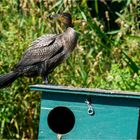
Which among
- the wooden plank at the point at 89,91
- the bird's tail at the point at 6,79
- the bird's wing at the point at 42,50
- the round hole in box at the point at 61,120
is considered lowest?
the round hole in box at the point at 61,120

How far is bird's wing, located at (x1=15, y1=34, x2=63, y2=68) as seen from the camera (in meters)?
7.52

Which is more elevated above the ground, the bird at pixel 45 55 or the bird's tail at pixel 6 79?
the bird at pixel 45 55

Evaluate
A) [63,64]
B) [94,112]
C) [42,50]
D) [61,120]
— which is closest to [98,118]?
[94,112]

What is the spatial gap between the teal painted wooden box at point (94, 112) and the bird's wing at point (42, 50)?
80 cm

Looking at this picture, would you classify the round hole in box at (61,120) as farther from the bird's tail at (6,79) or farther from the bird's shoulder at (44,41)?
the bird's shoulder at (44,41)

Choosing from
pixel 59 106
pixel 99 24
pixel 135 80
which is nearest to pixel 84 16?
pixel 99 24

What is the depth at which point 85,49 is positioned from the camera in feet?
29.4

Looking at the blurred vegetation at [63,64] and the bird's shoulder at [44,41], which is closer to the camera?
the bird's shoulder at [44,41]

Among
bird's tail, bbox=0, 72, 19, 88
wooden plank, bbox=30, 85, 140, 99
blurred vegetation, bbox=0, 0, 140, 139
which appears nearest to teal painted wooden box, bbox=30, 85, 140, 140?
wooden plank, bbox=30, 85, 140, 99

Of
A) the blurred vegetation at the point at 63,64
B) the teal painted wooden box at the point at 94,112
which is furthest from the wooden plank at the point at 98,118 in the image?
the blurred vegetation at the point at 63,64

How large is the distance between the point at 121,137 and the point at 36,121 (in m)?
2.38

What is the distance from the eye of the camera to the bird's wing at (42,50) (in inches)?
296

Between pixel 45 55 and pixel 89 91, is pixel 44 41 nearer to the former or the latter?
pixel 45 55

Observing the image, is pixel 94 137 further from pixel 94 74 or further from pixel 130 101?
pixel 94 74
